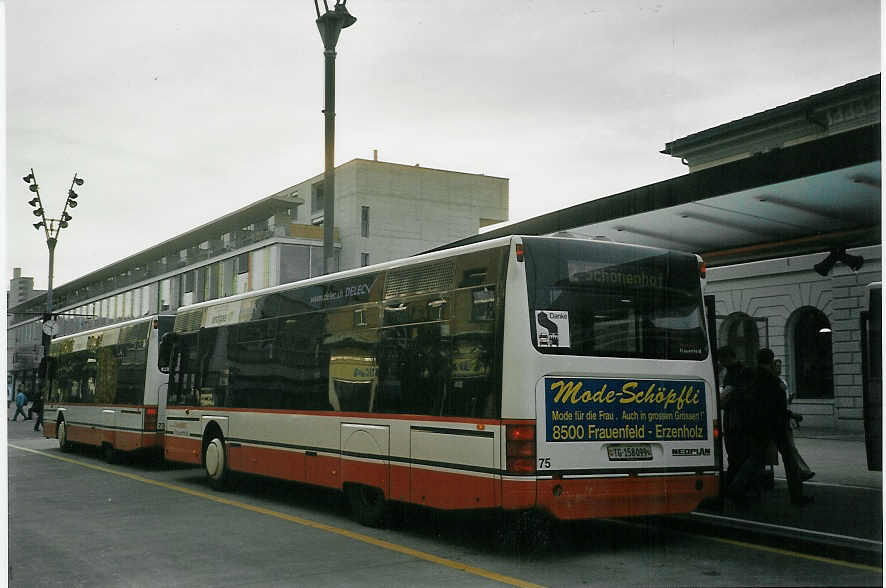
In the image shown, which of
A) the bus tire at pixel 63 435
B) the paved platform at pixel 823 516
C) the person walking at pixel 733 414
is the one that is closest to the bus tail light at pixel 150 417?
the bus tire at pixel 63 435

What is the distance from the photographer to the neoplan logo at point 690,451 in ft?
28.6

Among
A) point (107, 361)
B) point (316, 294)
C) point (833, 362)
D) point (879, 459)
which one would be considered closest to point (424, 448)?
point (316, 294)

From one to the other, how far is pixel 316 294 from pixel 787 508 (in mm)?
5811

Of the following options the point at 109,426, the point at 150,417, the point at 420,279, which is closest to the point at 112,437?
the point at 109,426

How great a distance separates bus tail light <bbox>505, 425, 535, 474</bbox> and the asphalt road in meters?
0.79

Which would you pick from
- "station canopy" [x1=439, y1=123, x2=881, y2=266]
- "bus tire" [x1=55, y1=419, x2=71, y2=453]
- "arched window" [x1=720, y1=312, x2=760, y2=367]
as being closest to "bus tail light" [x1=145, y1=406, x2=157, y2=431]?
"bus tire" [x1=55, y1=419, x2=71, y2=453]

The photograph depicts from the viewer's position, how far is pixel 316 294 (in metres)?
11.5

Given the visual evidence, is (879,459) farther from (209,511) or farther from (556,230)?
(209,511)

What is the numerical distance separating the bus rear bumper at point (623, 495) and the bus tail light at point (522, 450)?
186mm

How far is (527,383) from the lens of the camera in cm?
802

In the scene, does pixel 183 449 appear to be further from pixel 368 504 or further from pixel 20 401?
pixel 20 401

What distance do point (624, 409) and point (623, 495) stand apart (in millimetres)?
734

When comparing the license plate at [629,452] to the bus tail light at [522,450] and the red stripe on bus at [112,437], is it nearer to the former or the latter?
the bus tail light at [522,450]

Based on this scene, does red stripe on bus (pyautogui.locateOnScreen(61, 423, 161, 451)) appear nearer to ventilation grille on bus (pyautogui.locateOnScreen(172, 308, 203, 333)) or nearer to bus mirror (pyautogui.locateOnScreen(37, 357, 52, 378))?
bus mirror (pyautogui.locateOnScreen(37, 357, 52, 378))
